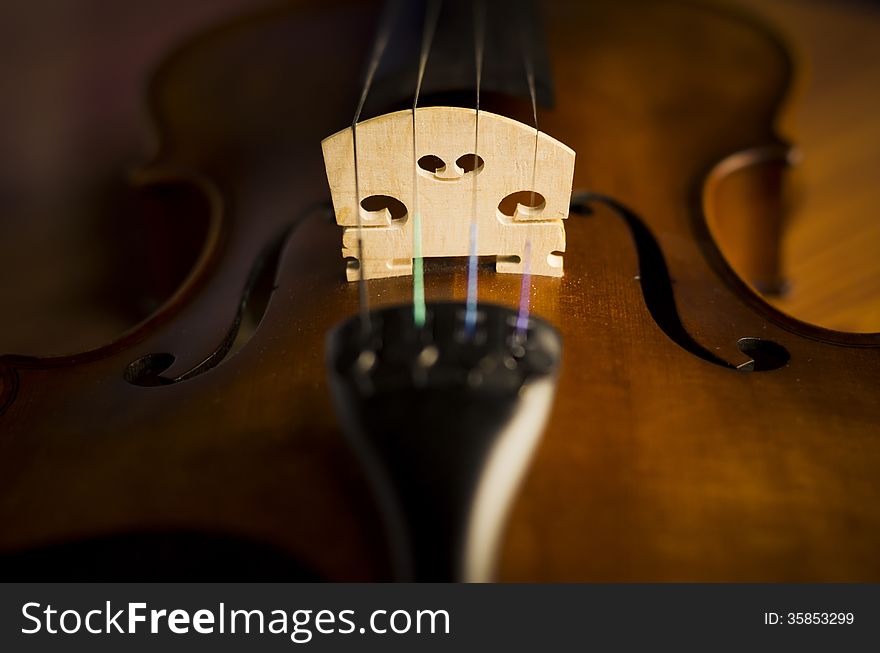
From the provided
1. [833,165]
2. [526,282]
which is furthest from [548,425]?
[833,165]

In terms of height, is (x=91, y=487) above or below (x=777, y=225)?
below

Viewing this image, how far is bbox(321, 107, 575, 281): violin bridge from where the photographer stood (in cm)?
75

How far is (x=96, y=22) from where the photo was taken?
2047mm

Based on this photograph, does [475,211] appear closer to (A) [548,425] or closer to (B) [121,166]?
(A) [548,425]

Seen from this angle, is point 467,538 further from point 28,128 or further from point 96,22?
point 96,22

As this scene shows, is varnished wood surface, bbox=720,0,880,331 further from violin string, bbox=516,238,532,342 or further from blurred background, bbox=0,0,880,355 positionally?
violin string, bbox=516,238,532,342

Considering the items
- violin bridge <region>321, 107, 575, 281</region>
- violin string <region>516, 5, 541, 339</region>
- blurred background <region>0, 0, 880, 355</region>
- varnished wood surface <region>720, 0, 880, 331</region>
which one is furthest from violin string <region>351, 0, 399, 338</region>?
varnished wood surface <region>720, 0, 880, 331</region>

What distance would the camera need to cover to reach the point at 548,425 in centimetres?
62

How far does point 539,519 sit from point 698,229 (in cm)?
56

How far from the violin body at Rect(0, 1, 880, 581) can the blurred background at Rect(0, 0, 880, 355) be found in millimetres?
213

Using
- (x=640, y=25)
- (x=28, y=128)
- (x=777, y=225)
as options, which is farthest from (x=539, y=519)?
(x=28, y=128)

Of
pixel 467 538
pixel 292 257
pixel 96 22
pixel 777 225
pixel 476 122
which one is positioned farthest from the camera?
pixel 96 22

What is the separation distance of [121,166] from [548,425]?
1.20 meters

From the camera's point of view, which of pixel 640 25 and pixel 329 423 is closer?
pixel 329 423
